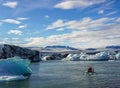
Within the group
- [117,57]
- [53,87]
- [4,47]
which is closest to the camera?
[53,87]

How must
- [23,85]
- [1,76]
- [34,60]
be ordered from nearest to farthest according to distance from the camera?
[23,85] < [1,76] < [34,60]

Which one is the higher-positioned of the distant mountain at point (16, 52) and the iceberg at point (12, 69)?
the distant mountain at point (16, 52)

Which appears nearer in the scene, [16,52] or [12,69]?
[12,69]

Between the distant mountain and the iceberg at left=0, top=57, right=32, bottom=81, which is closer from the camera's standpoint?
the iceberg at left=0, top=57, right=32, bottom=81

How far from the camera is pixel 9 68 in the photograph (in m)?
42.4

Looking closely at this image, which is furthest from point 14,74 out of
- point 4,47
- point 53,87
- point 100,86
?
point 4,47

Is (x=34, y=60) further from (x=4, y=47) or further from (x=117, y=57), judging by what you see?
(x=117, y=57)

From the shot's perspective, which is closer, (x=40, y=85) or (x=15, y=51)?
(x=40, y=85)

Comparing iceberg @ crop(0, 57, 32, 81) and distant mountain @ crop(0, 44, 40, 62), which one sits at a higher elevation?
distant mountain @ crop(0, 44, 40, 62)

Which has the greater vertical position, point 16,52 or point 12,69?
point 16,52

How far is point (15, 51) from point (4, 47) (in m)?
6.51

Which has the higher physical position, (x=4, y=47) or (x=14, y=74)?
(x=4, y=47)

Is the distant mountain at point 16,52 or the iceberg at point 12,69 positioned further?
the distant mountain at point 16,52

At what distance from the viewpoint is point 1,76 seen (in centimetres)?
4153
